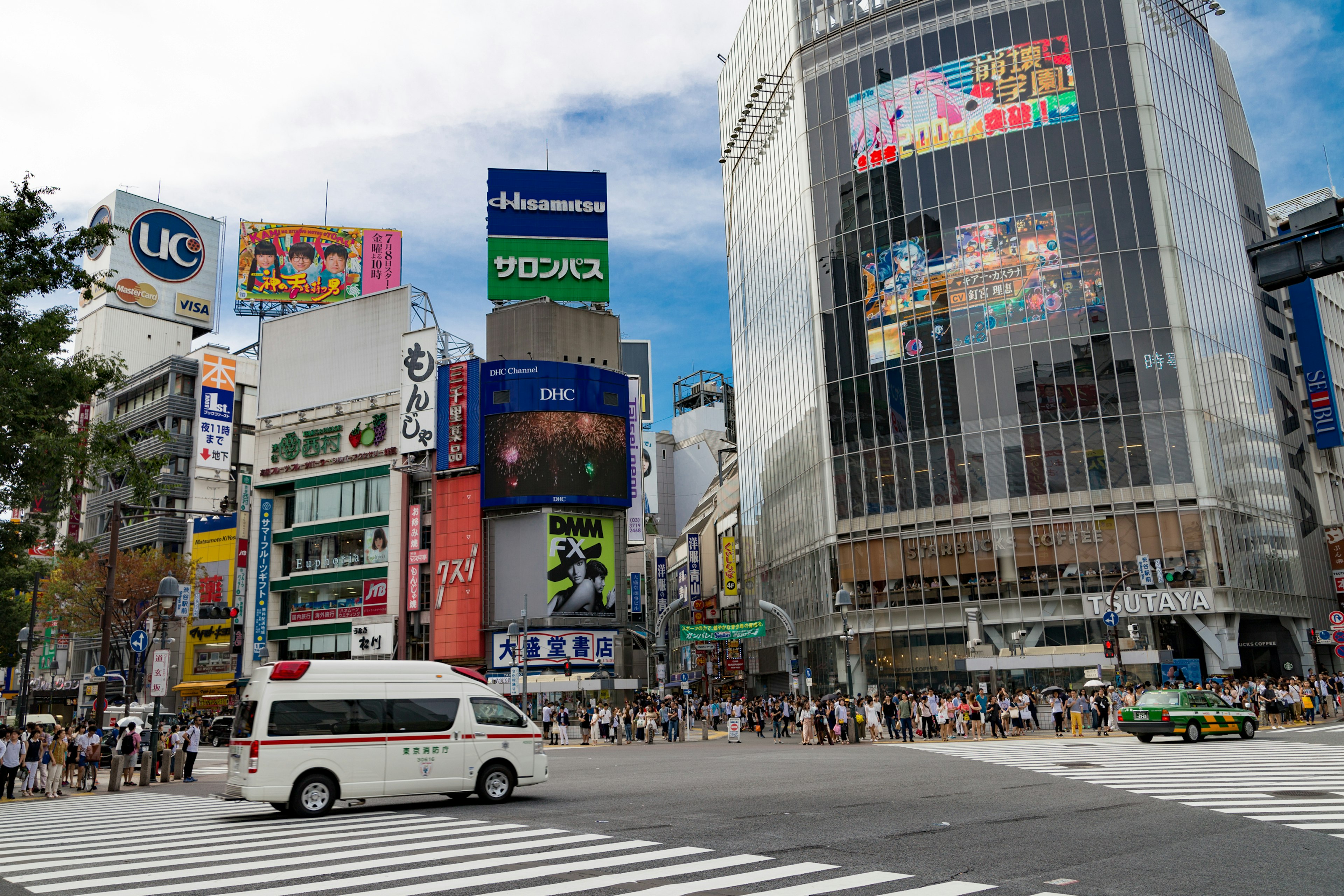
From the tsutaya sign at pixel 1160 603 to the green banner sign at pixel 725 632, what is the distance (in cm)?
1691

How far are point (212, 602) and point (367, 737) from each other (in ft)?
240

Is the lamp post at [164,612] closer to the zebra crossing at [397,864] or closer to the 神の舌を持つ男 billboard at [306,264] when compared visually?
the zebra crossing at [397,864]

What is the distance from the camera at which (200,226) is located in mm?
103312

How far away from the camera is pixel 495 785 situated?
57.3ft

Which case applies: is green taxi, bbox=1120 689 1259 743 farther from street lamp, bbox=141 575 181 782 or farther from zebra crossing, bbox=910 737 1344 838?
street lamp, bbox=141 575 181 782

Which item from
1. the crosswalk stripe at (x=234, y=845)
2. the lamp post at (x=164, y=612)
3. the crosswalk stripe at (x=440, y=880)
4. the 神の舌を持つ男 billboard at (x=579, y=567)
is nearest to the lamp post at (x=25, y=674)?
the lamp post at (x=164, y=612)

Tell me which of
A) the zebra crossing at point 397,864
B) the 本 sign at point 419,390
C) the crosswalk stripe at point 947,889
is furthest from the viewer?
the 本 sign at point 419,390

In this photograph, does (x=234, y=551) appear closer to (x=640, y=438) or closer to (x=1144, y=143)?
(x=640, y=438)

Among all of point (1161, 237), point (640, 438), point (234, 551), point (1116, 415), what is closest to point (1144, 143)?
point (1161, 237)

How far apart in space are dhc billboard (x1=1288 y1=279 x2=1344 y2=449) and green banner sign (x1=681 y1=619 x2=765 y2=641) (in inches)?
1728

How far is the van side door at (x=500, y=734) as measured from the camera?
17297 millimetres

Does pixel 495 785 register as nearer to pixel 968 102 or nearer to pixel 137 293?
pixel 968 102

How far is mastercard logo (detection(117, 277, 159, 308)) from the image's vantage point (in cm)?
9975

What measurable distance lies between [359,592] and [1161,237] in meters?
56.5
